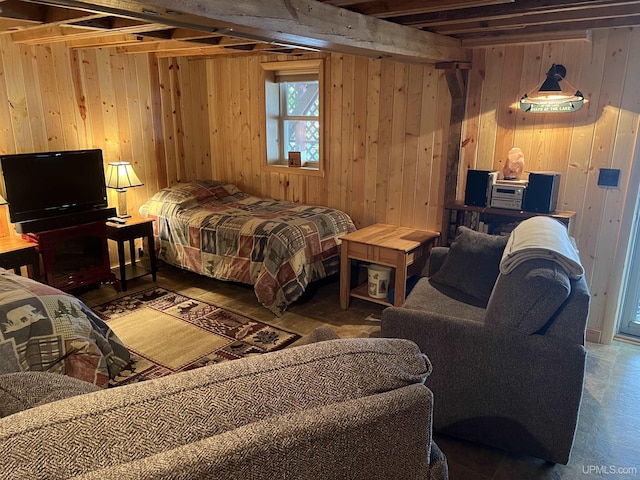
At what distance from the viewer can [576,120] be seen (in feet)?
10.3

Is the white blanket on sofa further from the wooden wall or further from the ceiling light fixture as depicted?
the wooden wall

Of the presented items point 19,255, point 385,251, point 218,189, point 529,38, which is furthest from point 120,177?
point 529,38

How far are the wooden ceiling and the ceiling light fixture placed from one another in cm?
24

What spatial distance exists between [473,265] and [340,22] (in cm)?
159

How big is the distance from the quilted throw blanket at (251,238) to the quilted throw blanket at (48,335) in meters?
1.34

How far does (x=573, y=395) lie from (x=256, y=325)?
2.17 meters

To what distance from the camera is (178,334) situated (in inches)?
131

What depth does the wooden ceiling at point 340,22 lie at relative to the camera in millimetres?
1677

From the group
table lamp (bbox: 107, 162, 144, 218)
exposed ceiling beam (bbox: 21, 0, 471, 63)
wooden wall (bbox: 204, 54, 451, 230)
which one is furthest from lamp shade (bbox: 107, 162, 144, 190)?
exposed ceiling beam (bbox: 21, 0, 471, 63)

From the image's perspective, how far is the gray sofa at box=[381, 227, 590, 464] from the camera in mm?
1979

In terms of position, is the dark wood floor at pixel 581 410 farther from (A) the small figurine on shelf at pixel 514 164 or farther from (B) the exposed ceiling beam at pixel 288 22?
(B) the exposed ceiling beam at pixel 288 22

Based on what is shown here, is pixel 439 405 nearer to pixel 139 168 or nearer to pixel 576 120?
pixel 576 120

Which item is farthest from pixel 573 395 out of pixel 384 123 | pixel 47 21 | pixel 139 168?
pixel 139 168

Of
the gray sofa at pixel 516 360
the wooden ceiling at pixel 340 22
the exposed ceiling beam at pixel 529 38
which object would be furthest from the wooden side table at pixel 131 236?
the exposed ceiling beam at pixel 529 38
